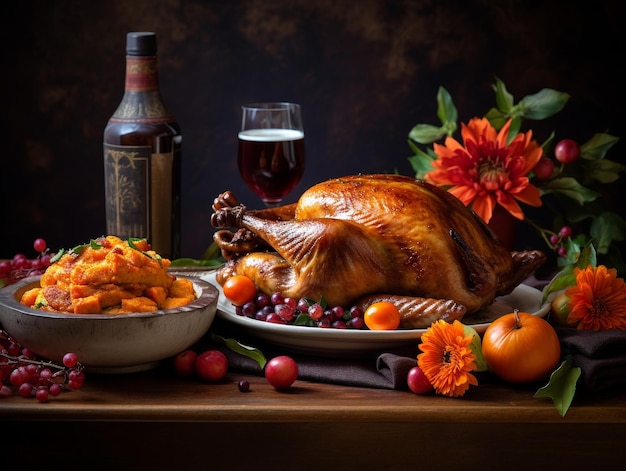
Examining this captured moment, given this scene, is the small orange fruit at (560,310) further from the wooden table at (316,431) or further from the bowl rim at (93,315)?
the bowl rim at (93,315)

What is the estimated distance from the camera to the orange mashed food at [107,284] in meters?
1.36

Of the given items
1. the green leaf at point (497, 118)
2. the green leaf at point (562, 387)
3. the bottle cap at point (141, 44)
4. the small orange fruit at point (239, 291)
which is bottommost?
the green leaf at point (562, 387)

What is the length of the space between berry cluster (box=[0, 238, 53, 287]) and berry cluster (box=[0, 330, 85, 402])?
311 mm

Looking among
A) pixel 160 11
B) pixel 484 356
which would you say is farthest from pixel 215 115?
pixel 484 356

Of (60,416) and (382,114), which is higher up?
(382,114)

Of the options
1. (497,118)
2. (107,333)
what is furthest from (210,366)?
(497,118)

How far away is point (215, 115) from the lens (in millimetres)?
2871

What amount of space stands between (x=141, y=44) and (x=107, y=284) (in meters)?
0.85

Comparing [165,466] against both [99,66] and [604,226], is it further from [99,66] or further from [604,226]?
[99,66]

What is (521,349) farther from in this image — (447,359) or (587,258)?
(587,258)

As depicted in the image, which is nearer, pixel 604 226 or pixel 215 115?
pixel 604 226

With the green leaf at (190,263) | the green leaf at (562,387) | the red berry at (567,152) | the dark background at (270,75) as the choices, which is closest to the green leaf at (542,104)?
the red berry at (567,152)

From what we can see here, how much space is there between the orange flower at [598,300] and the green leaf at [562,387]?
211 millimetres

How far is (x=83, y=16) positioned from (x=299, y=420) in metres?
1.82
